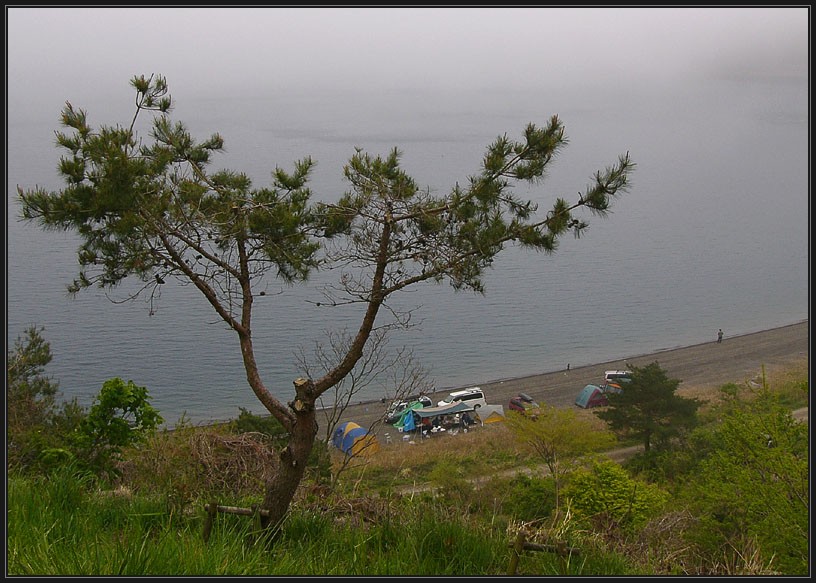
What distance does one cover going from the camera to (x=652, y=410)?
17062 millimetres

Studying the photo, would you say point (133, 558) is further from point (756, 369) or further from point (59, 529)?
point (756, 369)

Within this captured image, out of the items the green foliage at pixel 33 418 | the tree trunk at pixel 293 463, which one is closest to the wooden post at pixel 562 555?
the tree trunk at pixel 293 463

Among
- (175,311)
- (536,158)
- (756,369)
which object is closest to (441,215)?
(536,158)

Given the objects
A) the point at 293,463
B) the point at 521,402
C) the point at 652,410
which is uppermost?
the point at 293,463

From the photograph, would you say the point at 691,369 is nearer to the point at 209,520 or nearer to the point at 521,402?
the point at 521,402

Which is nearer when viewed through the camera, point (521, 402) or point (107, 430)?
point (107, 430)

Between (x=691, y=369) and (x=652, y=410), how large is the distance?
9783 millimetres

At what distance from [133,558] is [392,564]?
115 centimetres

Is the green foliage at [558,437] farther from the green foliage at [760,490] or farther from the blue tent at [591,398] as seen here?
the blue tent at [591,398]

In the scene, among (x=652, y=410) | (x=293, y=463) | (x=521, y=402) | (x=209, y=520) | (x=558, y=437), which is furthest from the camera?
(x=521, y=402)

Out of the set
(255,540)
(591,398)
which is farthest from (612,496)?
(591,398)

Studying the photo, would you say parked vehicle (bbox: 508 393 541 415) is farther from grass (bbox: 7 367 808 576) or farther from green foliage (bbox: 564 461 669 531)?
grass (bbox: 7 367 808 576)

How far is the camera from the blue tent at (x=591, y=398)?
2200cm

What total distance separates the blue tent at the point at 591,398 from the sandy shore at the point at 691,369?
31 centimetres
